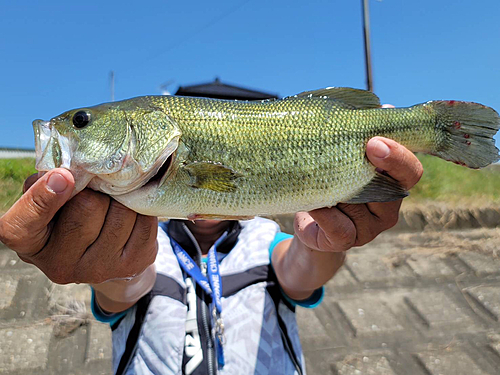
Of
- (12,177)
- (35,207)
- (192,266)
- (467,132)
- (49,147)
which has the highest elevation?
(467,132)

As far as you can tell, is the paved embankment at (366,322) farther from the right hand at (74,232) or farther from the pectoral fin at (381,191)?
the pectoral fin at (381,191)

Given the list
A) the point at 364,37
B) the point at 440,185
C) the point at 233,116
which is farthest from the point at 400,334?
the point at 364,37

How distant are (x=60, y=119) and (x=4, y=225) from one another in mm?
478

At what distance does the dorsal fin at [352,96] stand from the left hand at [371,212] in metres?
0.26

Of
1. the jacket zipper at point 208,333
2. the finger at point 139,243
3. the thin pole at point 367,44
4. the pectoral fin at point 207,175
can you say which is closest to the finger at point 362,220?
the pectoral fin at point 207,175

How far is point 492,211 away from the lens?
237 inches

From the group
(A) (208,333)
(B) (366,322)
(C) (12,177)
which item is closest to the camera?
(A) (208,333)

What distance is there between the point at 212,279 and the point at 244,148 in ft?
3.61

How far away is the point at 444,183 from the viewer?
6871mm

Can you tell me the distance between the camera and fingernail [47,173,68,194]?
4.30 feet

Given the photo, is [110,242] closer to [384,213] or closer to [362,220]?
[362,220]

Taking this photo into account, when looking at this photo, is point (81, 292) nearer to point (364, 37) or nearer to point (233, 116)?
point (233, 116)

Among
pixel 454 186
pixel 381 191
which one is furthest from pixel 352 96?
pixel 454 186

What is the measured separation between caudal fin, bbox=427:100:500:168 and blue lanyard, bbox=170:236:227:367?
4.88ft
